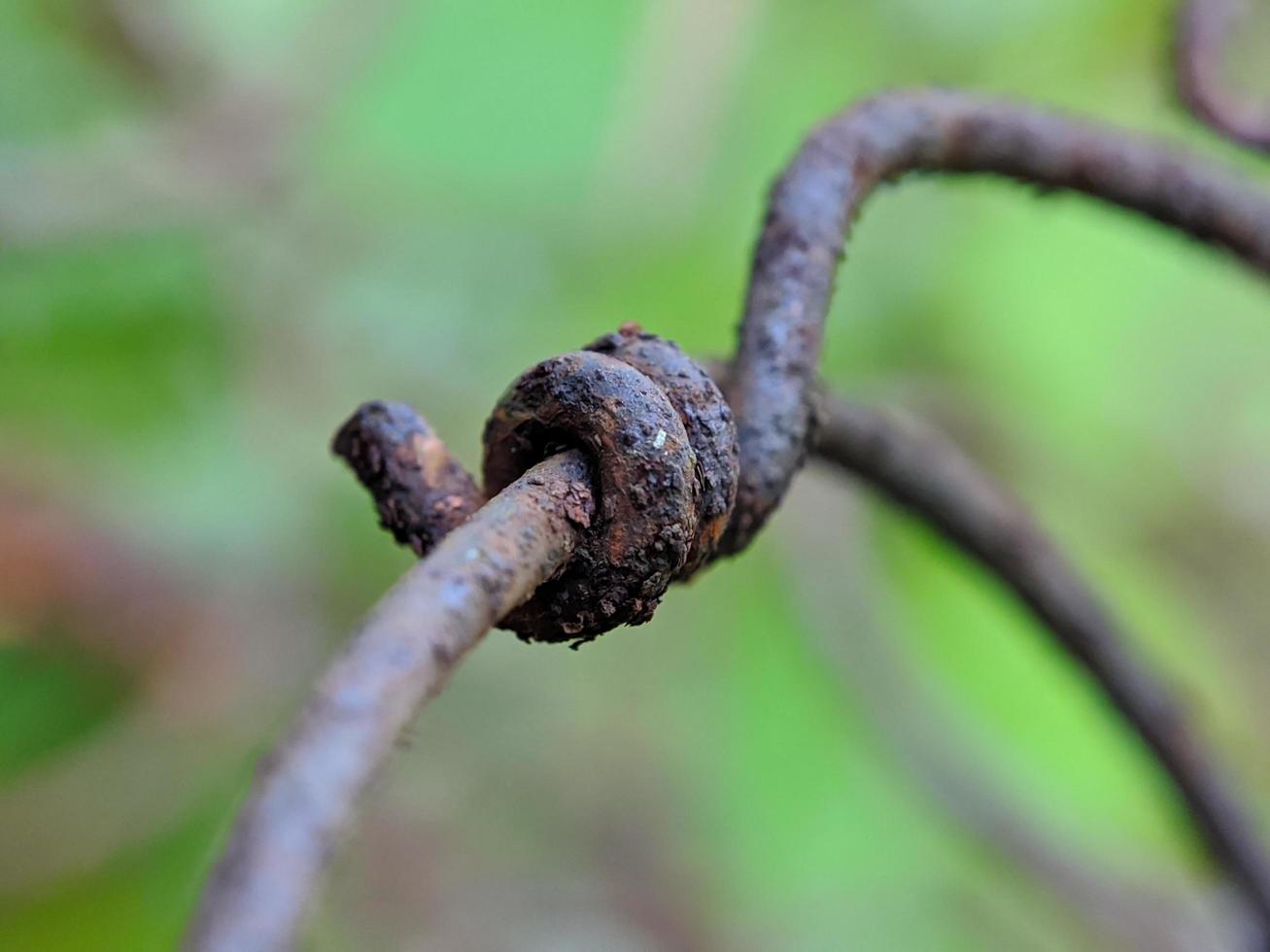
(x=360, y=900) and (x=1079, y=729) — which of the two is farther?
(x=1079, y=729)

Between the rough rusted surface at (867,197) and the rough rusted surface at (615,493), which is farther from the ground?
the rough rusted surface at (867,197)

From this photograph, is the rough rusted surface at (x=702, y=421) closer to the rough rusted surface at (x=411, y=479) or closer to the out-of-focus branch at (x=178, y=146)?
the rough rusted surface at (x=411, y=479)

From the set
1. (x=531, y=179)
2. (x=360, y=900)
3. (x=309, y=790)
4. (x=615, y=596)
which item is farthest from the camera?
(x=531, y=179)

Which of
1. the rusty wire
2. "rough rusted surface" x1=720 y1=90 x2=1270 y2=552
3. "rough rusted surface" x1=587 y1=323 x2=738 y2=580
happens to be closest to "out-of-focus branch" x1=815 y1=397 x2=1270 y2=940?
the rusty wire

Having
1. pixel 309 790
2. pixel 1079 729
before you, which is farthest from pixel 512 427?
pixel 1079 729

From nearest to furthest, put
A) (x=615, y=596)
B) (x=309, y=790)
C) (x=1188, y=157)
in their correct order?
(x=309, y=790) → (x=615, y=596) → (x=1188, y=157)

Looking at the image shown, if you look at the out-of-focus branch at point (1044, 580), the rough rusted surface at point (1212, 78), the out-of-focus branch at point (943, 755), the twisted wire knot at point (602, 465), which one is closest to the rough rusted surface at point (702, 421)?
the twisted wire knot at point (602, 465)

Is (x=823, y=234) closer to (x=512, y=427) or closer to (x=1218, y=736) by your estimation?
(x=512, y=427)
